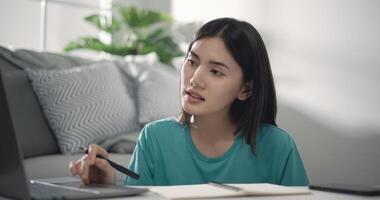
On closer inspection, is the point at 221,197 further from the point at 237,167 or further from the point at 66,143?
the point at 66,143

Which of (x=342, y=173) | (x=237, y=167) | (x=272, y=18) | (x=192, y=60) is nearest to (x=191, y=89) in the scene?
(x=192, y=60)

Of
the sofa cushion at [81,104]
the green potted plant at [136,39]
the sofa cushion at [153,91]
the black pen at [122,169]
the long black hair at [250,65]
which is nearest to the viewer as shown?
the black pen at [122,169]

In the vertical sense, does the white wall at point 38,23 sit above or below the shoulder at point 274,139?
above

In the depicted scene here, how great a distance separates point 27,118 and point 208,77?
47.4 inches

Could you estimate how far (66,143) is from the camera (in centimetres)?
242

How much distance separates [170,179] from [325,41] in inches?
78.3

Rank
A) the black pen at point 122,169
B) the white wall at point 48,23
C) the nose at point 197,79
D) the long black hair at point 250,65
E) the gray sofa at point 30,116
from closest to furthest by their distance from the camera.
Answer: the black pen at point 122,169 < the nose at point 197,79 < the long black hair at point 250,65 < the gray sofa at point 30,116 < the white wall at point 48,23

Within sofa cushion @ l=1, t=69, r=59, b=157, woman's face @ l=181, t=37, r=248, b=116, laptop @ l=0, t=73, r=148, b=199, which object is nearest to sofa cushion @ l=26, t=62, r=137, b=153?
sofa cushion @ l=1, t=69, r=59, b=157

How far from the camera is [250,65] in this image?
1567mm

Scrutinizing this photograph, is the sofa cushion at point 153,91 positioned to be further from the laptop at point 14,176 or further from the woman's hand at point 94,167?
the laptop at point 14,176

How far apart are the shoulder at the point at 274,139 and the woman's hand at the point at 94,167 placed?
50 centimetres

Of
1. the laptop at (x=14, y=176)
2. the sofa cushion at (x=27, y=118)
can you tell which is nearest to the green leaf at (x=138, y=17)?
the sofa cushion at (x=27, y=118)

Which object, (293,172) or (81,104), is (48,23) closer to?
(81,104)

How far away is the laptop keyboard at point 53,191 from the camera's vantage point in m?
0.82
